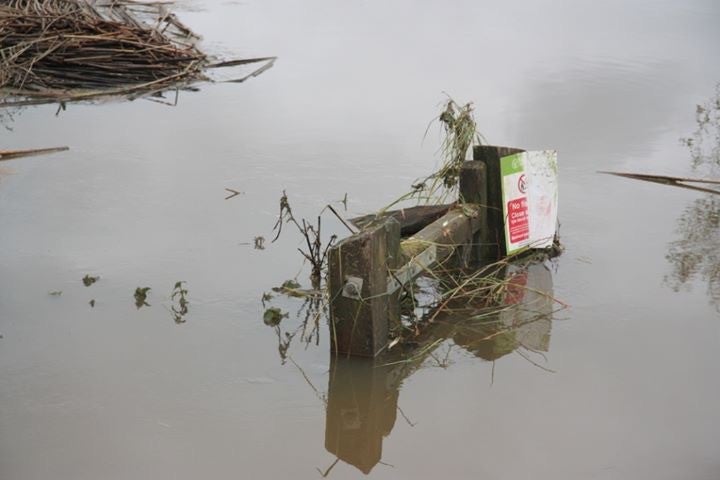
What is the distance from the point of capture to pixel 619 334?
531 cm

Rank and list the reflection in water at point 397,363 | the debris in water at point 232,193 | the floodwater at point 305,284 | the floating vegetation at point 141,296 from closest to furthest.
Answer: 1. the floodwater at point 305,284
2. the reflection in water at point 397,363
3. the floating vegetation at point 141,296
4. the debris in water at point 232,193

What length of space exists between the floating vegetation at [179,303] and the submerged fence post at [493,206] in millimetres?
1773

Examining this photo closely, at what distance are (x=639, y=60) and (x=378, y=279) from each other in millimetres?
7794

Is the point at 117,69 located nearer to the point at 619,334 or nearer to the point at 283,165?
the point at 283,165

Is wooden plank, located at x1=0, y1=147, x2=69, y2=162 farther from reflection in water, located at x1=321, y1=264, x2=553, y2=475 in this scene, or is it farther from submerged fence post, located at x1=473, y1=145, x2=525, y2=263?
reflection in water, located at x1=321, y1=264, x2=553, y2=475

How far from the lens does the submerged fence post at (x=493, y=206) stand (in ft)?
18.7

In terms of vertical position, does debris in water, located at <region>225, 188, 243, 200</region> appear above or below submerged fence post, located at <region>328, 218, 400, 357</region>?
above

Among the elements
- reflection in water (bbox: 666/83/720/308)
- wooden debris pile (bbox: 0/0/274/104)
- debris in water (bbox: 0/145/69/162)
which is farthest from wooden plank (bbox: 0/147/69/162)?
reflection in water (bbox: 666/83/720/308)

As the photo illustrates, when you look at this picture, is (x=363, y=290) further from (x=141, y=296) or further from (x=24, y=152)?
(x=24, y=152)

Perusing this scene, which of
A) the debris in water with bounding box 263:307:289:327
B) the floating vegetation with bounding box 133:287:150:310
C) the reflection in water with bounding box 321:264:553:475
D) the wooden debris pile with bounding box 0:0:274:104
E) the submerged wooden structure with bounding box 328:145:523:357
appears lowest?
the reflection in water with bounding box 321:264:553:475

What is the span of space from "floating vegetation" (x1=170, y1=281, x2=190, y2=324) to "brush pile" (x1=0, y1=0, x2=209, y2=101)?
4554 millimetres

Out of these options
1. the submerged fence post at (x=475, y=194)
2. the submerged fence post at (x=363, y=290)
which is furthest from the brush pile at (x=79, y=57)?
the submerged fence post at (x=363, y=290)

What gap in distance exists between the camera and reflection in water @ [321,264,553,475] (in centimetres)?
441

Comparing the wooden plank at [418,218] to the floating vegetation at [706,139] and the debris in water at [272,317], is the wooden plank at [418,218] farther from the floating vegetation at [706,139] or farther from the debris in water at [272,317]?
the floating vegetation at [706,139]
